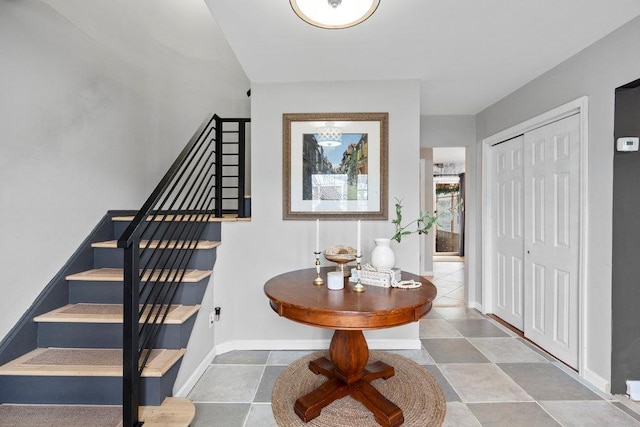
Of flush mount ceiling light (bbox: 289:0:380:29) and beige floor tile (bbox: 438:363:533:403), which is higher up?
flush mount ceiling light (bbox: 289:0:380:29)

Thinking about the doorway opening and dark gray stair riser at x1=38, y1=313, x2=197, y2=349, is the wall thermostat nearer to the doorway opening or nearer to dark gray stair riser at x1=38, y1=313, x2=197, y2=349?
dark gray stair riser at x1=38, y1=313, x2=197, y2=349

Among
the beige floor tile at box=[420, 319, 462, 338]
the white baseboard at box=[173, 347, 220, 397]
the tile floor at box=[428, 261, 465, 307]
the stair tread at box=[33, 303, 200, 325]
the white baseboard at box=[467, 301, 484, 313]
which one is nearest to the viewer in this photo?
the stair tread at box=[33, 303, 200, 325]

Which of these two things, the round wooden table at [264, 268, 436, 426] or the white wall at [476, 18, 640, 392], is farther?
the white wall at [476, 18, 640, 392]

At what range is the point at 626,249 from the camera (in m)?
1.89

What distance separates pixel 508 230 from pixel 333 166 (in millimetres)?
2060

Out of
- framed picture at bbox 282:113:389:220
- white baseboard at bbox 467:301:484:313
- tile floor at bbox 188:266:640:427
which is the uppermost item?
framed picture at bbox 282:113:389:220

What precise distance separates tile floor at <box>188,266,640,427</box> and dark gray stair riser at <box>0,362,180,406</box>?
1.13ft

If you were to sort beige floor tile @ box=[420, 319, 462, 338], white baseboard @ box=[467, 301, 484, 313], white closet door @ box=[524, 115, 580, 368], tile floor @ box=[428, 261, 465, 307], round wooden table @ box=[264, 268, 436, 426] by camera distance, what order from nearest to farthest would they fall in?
1. round wooden table @ box=[264, 268, 436, 426]
2. white closet door @ box=[524, 115, 580, 368]
3. beige floor tile @ box=[420, 319, 462, 338]
4. white baseboard @ box=[467, 301, 484, 313]
5. tile floor @ box=[428, 261, 465, 307]

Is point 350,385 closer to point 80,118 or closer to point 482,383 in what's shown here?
point 482,383

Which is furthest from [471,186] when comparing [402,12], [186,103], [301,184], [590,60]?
[186,103]

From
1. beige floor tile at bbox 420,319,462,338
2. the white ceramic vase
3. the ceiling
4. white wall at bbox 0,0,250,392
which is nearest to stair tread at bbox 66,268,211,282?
white wall at bbox 0,0,250,392

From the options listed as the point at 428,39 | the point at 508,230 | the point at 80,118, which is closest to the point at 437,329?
the point at 508,230

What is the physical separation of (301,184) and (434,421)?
1.93 m

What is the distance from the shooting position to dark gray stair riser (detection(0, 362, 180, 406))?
1.62 m
